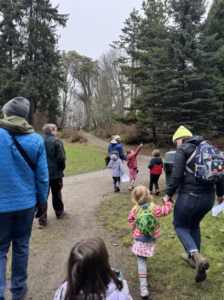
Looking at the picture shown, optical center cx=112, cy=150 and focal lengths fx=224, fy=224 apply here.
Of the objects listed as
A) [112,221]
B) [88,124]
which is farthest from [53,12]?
[112,221]

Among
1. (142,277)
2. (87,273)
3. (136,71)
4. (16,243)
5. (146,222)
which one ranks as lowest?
(142,277)

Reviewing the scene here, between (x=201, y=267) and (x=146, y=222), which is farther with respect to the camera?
(x=146, y=222)

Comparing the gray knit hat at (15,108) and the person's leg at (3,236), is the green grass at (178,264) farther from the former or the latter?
the gray knit hat at (15,108)

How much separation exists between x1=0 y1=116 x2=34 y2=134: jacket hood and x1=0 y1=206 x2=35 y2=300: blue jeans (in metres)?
0.89

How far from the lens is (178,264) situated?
3.30 metres

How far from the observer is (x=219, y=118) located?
18.9m

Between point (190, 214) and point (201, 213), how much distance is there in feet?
0.63

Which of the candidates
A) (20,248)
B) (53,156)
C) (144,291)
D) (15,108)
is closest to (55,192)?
(53,156)

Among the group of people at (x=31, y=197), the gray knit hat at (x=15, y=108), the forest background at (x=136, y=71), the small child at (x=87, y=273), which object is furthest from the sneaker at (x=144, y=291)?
the forest background at (x=136, y=71)

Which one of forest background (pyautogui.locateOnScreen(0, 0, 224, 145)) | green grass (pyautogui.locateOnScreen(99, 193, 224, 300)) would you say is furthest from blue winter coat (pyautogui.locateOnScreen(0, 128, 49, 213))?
forest background (pyautogui.locateOnScreen(0, 0, 224, 145))

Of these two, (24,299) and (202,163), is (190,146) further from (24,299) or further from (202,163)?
(24,299)

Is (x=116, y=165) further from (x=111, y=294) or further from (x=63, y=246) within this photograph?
(x=111, y=294)

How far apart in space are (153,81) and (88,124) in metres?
23.0

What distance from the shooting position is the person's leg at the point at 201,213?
275cm
